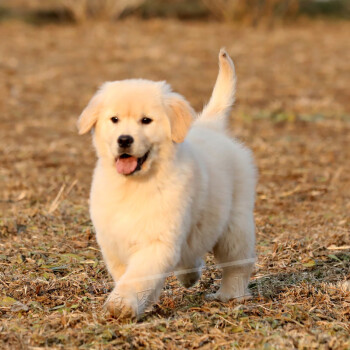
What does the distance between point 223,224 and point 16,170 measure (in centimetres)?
383

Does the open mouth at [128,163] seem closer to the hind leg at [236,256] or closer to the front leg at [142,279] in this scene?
the front leg at [142,279]

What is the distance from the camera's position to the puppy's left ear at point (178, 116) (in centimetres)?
344

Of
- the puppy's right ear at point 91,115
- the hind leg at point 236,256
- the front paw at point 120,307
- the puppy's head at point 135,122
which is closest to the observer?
the front paw at point 120,307

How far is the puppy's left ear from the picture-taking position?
135 inches

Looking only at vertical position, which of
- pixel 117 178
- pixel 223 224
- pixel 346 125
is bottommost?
pixel 346 125

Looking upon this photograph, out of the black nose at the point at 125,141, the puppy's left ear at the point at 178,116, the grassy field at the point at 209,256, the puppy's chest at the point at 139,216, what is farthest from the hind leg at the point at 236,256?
the black nose at the point at 125,141

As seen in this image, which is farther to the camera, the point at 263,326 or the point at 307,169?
the point at 307,169

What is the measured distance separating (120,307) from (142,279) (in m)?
0.16

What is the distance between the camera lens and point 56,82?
11.9 meters

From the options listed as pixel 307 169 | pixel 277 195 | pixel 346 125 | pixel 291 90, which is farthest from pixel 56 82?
pixel 277 195

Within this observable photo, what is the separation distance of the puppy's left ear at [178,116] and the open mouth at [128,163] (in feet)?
0.56

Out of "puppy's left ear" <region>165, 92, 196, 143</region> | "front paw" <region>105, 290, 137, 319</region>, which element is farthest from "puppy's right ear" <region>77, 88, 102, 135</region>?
"front paw" <region>105, 290, 137, 319</region>

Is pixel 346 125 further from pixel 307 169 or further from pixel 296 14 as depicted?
pixel 296 14

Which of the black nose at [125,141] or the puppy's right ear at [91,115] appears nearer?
the black nose at [125,141]
